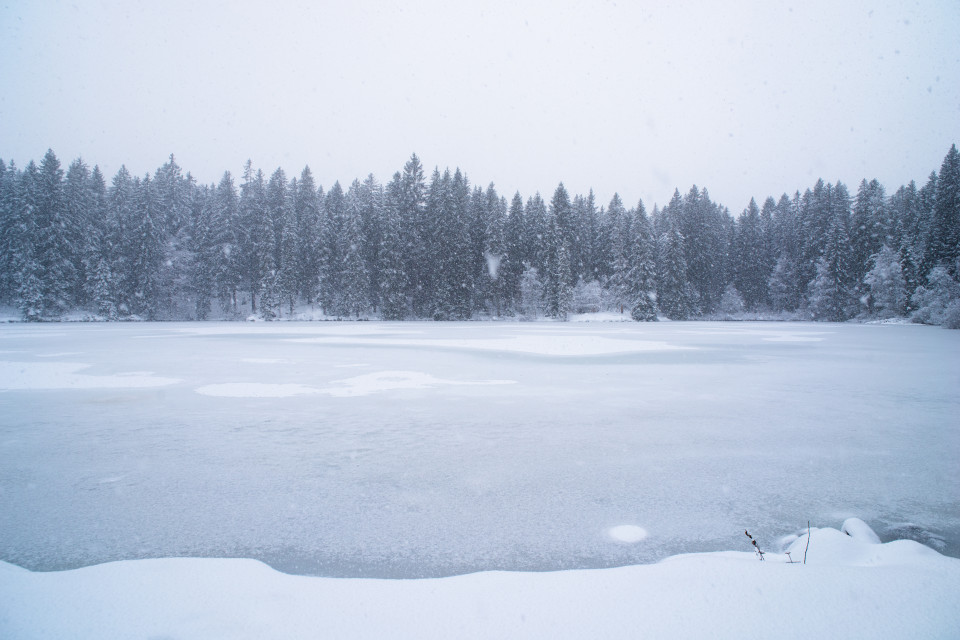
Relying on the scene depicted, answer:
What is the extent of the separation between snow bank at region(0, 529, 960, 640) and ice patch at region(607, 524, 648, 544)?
0.49 meters

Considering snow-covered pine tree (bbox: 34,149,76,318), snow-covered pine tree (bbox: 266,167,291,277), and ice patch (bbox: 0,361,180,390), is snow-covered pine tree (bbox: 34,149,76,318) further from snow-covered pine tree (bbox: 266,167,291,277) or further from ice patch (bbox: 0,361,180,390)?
ice patch (bbox: 0,361,180,390)

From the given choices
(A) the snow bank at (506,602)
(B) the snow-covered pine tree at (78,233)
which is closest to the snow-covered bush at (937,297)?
(A) the snow bank at (506,602)

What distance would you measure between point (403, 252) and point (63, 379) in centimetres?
4847

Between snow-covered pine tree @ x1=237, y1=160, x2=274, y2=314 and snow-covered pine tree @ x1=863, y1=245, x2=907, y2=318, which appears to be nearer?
snow-covered pine tree @ x1=863, y1=245, x2=907, y2=318

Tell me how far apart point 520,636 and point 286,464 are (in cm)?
375

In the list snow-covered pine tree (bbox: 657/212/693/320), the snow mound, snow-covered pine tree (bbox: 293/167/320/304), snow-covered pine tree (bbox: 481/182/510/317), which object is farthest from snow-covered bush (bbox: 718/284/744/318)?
the snow mound

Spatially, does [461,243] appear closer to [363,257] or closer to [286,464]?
[363,257]

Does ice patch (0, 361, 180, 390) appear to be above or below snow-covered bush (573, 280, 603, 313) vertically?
below

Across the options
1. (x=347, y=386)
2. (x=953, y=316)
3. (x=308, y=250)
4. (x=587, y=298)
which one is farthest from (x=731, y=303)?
(x=347, y=386)

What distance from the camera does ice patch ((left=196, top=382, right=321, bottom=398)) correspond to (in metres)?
9.34

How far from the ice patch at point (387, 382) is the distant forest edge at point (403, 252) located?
149 ft

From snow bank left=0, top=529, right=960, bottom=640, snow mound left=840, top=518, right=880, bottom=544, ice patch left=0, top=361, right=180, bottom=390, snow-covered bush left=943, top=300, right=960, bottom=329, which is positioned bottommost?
ice patch left=0, top=361, right=180, bottom=390

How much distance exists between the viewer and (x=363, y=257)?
5819 centimetres

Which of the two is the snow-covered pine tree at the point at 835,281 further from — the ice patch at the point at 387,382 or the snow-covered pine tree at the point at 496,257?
the ice patch at the point at 387,382
